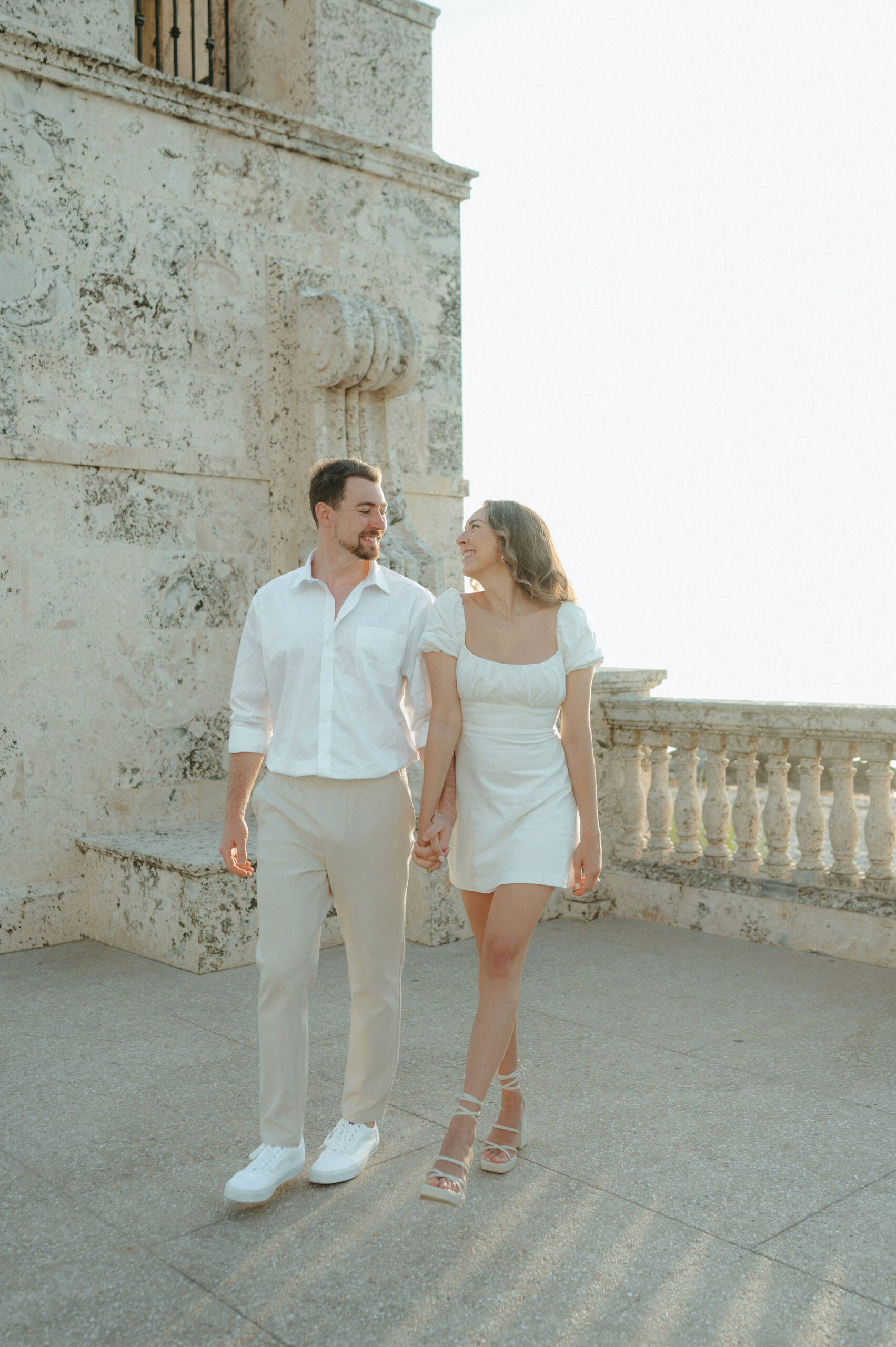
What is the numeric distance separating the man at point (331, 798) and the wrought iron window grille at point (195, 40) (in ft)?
16.7

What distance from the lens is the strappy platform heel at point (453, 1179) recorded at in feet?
9.05

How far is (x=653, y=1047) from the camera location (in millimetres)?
4207

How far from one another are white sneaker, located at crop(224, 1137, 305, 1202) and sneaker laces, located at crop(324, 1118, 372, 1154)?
9 cm

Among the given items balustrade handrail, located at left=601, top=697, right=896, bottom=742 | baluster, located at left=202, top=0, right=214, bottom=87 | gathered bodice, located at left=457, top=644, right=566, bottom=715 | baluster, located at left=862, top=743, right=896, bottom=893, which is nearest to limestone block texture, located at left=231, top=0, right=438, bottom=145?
baluster, located at left=202, top=0, right=214, bottom=87

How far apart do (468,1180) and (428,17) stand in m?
6.41

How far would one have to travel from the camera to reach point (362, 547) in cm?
316

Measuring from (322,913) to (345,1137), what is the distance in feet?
1.97

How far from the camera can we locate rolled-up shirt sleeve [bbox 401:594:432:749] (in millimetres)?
3252

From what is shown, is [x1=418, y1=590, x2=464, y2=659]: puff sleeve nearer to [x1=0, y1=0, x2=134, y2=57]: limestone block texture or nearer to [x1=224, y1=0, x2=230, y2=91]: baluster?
[x1=0, y1=0, x2=134, y2=57]: limestone block texture

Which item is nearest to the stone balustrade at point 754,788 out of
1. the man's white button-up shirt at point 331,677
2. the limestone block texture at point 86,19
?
the man's white button-up shirt at point 331,677

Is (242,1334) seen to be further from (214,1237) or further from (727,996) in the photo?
(727,996)

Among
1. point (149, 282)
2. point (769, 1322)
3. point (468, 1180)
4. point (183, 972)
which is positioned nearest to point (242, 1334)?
point (468, 1180)

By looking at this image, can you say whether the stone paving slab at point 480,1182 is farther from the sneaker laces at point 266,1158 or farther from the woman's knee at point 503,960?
the woman's knee at point 503,960

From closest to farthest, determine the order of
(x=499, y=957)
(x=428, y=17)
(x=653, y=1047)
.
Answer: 1. (x=499, y=957)
2. (x=653, y=1047)
3. (x=428, y=17)
